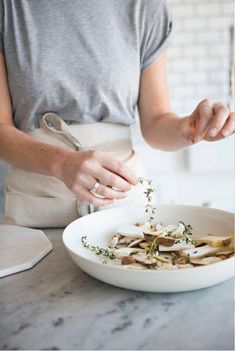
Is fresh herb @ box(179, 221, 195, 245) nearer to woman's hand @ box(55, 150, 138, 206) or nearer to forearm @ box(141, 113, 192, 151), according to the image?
woman's hand @ box(55, 150, 138, 206)

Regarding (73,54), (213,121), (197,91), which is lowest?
(197,91)

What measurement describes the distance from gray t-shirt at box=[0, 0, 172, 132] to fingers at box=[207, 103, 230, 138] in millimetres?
311

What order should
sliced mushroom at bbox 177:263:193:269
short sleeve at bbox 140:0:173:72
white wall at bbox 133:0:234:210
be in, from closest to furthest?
sliced mushroom at bbox 177:263:193:269 → short sleeve at bbox 140:0:173:72 → white wall at bbox 133:0:234:210

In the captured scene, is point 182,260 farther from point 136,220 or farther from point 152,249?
point 136,220

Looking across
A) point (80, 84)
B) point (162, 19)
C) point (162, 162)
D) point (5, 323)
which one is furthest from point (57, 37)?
point (162, 162)

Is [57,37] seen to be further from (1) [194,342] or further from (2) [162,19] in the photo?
(1) [194,342]

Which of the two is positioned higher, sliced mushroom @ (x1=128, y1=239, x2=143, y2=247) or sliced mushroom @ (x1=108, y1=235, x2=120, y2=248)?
sliced mushroom @ (x1=128, y1=239, x2=143, y2=247)

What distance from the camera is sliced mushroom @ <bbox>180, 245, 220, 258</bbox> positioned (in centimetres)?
60

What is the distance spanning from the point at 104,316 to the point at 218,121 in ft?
1.24

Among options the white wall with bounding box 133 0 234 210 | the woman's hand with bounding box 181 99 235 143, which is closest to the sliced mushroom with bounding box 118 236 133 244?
the woman's hand with bounding box 181 99 235 143

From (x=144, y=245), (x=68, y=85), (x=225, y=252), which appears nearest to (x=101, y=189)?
(x=144, y=245)

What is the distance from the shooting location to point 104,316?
1.69 feet

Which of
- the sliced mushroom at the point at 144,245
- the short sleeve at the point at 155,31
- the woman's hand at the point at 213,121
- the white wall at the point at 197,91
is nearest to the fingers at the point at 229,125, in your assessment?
the woman's hand at the point at 213,121

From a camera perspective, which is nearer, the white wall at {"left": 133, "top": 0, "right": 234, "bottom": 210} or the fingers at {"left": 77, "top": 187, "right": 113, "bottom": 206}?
the fingers at {"left": 77, "top": 187, "right": 113, "bottom": 206}
